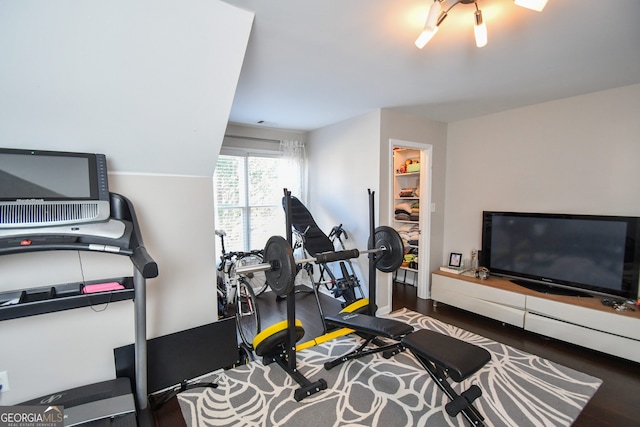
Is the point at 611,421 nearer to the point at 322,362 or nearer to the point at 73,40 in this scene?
the point at 322,362

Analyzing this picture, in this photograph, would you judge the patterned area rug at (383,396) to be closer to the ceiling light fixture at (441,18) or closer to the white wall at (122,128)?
the white wall at (122,128)

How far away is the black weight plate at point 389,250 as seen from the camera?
2529 mm

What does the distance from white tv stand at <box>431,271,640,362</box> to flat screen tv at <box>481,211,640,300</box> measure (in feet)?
0.58

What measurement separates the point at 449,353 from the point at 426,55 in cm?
198

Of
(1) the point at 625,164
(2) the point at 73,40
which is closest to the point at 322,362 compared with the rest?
(2) the point at 73,40

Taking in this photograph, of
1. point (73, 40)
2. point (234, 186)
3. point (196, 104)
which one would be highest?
point (73, 40)

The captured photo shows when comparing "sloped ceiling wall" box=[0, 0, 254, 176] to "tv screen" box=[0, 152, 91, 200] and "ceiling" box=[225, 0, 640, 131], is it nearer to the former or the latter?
"tv screen" box=[0, 152, 91, 200]

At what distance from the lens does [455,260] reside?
12.2ft

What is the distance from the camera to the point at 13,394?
158cm

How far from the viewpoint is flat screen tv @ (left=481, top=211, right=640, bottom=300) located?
2490 millimetres

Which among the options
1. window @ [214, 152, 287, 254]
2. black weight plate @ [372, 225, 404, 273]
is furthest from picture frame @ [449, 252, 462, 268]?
window @ [214, 152, 287, 254]

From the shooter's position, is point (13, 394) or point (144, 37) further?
point (13, 394)

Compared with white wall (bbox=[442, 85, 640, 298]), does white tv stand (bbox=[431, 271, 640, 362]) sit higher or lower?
lower

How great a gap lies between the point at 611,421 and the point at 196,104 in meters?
3.27
